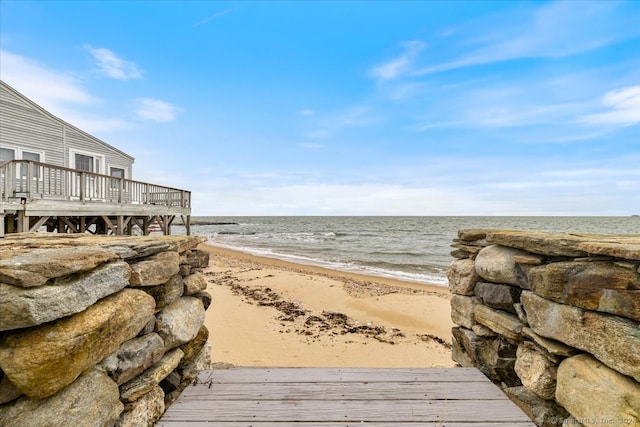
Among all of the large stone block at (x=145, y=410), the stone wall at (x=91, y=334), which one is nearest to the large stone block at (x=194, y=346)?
the stone wall at (x=91, y=334)

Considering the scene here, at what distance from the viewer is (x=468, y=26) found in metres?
12.9

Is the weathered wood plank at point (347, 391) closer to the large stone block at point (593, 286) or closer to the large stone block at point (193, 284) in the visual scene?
the large stone block at point (193, 284)

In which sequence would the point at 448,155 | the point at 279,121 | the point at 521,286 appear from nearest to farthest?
1. the point at 521,286
2. the point at 279,121
3. the point at 448,155

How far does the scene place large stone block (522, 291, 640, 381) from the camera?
172cm

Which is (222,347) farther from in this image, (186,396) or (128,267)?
(128,267)

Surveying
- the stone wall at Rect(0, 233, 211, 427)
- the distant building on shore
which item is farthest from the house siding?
the stone wall at Rect(0, 233, 211, 427)

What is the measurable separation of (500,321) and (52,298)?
3311mm

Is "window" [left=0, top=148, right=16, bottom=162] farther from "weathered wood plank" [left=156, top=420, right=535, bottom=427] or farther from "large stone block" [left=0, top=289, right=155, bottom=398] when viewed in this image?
"weathered wood plank" [left=156, top=420, right=535, bottom=427]

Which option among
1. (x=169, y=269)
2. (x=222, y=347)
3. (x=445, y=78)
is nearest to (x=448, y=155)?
(x=445, y=78)

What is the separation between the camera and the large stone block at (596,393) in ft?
5.62

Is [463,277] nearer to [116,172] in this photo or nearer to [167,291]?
[167,291]

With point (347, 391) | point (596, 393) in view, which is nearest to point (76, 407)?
point (347, 391)

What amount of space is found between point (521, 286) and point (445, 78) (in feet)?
64.2

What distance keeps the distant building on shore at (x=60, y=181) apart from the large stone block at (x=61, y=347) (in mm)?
9558
